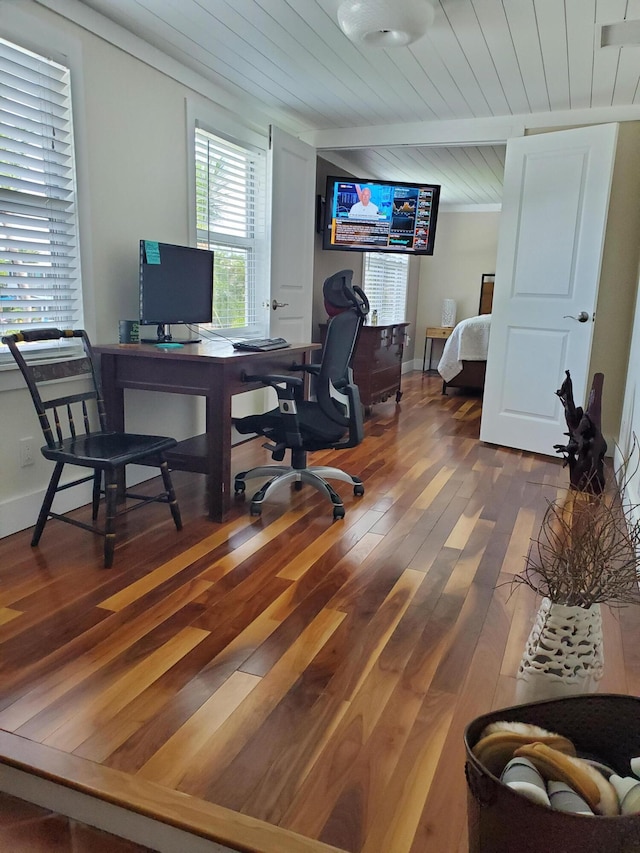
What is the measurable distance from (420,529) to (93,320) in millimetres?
1816

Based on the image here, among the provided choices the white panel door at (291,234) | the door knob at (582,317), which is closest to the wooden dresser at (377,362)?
the white panel door at (291,234)

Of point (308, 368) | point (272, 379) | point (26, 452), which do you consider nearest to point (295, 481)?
point (308, 368)

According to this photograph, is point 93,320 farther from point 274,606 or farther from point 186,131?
point 274,606

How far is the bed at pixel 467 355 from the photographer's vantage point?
20.6ft

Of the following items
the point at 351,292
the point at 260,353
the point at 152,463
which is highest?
the point at 351,292

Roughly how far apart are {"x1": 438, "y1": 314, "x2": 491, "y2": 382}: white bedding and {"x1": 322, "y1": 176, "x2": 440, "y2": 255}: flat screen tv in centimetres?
158

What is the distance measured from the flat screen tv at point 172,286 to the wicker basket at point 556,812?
2438 millimetres

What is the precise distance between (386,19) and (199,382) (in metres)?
1.67

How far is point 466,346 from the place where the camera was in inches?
250

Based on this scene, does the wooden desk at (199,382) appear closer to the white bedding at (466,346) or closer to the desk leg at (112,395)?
the desk leg at (112,395)

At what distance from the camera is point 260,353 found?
279 centimetres

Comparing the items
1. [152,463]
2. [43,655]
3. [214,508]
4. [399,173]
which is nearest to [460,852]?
[43,655]

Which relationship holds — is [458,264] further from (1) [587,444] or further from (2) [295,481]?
(2) [295,481]

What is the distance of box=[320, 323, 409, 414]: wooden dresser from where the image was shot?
5.14 m
